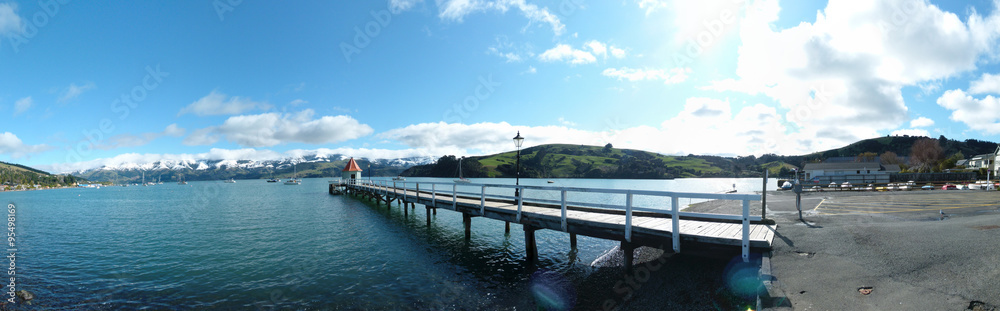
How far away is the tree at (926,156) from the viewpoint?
70488 mm

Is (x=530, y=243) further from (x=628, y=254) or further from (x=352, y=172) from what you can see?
(x=352, y=172)

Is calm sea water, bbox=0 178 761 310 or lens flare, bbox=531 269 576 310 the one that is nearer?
lens flare, bbox=531 269 576 310

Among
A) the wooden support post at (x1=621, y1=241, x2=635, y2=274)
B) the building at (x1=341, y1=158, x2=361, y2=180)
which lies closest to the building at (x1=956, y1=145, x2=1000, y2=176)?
the wooden support post at (x1=621, y1=241, x2=635, y2=274)

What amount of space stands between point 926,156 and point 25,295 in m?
118

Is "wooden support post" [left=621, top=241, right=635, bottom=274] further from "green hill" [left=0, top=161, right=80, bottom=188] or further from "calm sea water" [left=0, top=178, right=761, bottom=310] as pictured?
"green hill" [left=0, top=161, right=80, bottom=188]

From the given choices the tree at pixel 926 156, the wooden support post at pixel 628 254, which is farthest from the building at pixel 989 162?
the wooden support post at pixel 628 254

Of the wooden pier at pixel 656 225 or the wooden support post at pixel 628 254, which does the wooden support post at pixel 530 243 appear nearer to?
the wooden pier at pixel 656 225

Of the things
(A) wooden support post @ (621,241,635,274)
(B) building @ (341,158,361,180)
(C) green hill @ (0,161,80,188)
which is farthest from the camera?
(C) green hill @ (0,161,80,188)

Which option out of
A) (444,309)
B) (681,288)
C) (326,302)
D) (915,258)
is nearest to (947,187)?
(915,258)

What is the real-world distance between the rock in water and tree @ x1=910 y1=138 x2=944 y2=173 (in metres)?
106

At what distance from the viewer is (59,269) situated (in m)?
13.8

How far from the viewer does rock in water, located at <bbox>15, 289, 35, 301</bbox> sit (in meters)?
10.4

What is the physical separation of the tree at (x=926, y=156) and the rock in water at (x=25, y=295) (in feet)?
348

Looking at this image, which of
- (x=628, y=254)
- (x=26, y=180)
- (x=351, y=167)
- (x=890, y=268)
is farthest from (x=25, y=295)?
(x=26, y=180)
